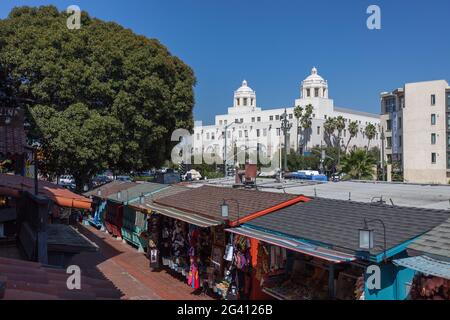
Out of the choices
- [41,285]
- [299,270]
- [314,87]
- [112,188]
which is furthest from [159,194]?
[314,87]

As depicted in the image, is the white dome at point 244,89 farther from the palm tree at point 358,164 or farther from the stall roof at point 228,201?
the stall roof at point 228,201

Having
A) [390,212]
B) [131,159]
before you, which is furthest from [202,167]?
[390,212]

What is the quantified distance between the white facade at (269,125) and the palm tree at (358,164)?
156 feet

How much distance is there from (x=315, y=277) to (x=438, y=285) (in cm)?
329

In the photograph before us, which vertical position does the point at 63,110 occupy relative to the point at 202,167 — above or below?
above

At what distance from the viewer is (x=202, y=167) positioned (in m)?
73.3

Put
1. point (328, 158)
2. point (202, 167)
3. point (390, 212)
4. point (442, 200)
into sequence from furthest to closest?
1. point (328, 158)
2. point (202, 167)
3. point (442, 200)
4. point (390, 212)

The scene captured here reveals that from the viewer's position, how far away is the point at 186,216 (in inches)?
556

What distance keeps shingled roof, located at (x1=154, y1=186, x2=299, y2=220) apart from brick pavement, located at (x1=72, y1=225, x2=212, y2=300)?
8.50 feet

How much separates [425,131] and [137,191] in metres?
51.6

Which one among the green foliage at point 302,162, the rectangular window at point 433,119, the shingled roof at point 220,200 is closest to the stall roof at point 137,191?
the shingled roof at point 220,200

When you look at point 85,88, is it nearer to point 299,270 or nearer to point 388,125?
point 299,270

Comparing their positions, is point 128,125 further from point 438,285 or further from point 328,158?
point 328,158

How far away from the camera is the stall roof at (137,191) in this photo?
21.6 m
